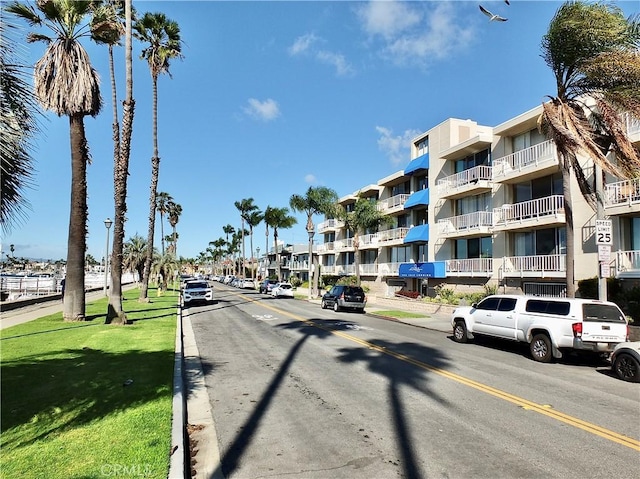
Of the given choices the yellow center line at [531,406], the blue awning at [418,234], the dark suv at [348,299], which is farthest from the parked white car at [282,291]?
the yellow center line at [531,406]

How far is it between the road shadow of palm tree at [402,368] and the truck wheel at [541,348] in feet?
8.06

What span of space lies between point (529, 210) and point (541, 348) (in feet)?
46.1

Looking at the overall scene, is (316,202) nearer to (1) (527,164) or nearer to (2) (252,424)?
(1) (527,164)

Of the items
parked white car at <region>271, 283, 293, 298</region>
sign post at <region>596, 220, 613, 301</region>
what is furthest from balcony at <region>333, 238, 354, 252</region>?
sign post at <region>596, 220, 613, 301</region>

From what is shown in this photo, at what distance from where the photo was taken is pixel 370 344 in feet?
46.9

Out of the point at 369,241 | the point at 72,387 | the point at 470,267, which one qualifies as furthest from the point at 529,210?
the point at 72,387

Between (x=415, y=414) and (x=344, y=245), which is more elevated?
(x=344, y=245)

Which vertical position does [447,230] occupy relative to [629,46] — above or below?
below

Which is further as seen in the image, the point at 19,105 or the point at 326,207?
the point at 326,207

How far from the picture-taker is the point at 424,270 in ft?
109

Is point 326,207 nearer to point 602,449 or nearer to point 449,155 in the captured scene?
point 449,155

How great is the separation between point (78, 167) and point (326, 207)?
33143 mm

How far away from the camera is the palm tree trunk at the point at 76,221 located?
1734 centimetres

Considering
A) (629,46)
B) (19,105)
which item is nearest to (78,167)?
(19,105)
